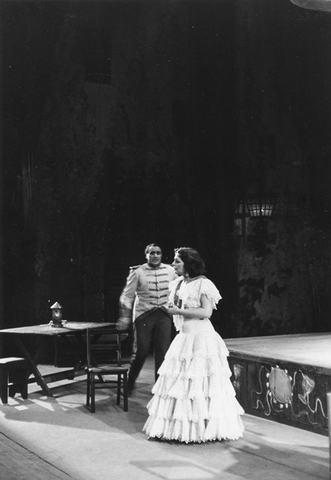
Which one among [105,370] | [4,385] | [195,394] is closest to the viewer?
[195,394]

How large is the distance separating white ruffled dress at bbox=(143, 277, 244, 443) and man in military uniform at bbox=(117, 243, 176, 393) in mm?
1947

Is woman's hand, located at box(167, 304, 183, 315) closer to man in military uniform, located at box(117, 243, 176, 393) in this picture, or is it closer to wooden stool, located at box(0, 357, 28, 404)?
man in military uniform, located at box(117, 243, 176, 393)

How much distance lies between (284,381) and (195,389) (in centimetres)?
96

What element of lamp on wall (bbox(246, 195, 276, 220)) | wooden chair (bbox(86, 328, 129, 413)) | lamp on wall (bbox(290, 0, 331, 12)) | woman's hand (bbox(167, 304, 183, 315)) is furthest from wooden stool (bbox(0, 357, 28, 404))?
lamp on wall (bbox(246, 195, 276, 220))

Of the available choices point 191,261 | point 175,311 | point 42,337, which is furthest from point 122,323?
point 191,261

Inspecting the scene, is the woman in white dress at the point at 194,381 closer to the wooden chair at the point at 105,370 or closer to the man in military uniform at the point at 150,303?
the wooden chair at the point at 105,370

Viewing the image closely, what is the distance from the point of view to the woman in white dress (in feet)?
16.8

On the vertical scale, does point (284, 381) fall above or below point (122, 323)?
below

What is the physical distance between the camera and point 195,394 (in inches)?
201

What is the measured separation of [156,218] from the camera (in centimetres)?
1100

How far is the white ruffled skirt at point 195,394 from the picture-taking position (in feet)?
16.8

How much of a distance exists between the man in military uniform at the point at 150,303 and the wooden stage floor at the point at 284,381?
2.91 ft

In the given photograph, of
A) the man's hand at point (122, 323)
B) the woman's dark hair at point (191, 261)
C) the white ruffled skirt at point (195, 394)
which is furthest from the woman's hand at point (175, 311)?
the man's hand at point (122, 323)

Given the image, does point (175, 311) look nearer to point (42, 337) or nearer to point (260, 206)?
point (42, 337)
